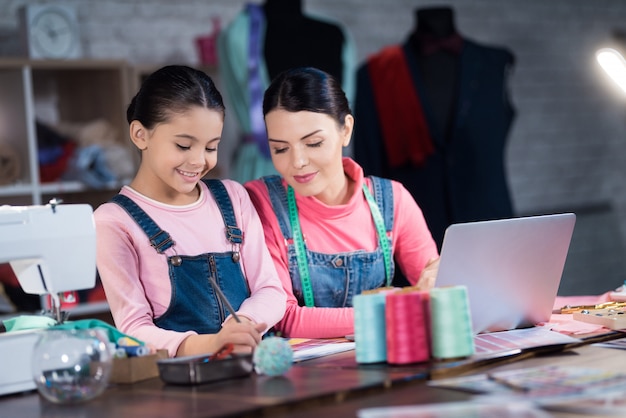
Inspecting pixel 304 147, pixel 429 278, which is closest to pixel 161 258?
pixel 304 147

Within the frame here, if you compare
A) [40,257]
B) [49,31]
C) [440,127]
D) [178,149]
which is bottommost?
[40,257]

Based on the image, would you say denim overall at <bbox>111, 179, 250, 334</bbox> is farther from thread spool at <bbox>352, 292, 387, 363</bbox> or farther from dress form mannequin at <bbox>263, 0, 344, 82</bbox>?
dress form mannequin at <bbox>263, 0, 344, 82</bbox>

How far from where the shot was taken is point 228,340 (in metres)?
2.02

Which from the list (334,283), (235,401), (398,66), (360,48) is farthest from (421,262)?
(360,48)

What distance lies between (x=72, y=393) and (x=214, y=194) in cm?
89

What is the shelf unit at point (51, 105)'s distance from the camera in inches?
172

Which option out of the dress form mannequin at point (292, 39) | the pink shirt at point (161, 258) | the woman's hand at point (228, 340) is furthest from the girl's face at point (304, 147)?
the dress form mannequin at point (292, 39)

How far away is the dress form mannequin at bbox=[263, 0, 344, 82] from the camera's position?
4371 millimetres

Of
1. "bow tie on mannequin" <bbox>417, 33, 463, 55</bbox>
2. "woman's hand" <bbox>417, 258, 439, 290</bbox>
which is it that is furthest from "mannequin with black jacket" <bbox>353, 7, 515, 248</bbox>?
"woman's hand" <bbox>417, 258, 439, 290</bbox>

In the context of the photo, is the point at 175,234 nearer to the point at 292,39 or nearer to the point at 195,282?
the point at 195,282

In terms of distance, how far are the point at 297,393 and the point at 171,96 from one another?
3.15 feet

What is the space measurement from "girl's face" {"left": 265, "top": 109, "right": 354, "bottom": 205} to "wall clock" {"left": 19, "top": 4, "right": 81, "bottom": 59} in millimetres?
2179

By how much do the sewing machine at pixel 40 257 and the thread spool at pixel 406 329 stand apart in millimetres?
611

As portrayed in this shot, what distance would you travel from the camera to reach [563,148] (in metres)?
6.83
